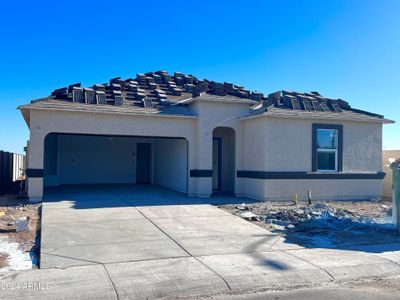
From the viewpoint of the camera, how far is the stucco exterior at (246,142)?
14.9 metres

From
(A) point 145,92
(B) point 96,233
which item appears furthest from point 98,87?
(B) point 96,233

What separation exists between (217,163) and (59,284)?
12.8 meters

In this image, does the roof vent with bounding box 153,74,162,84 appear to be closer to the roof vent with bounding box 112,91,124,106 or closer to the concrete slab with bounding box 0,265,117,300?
the roof vent with bounding box 112,91,124,106

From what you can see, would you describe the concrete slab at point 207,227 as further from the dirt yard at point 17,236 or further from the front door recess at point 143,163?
the front door recess at point 143,163

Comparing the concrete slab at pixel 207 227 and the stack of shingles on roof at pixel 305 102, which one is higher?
the stack of shingles on roof at pixel 305 102

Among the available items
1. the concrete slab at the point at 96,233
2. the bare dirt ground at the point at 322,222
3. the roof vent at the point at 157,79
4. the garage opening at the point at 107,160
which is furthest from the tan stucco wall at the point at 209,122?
the roof vent at the point at 157,79

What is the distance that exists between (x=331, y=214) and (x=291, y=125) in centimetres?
478

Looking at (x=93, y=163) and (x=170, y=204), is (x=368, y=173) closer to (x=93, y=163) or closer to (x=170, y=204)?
(x=170, y=204)

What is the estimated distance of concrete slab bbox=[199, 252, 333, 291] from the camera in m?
6.48

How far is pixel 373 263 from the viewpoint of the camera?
25.2 feet

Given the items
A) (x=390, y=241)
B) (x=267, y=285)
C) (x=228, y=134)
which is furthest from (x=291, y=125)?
(x=267, y=285)

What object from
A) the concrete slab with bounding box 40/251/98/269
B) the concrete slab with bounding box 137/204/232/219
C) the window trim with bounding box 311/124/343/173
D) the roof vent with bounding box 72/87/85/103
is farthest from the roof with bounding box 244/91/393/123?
the concrete slab with bounding box 40/251/98/269

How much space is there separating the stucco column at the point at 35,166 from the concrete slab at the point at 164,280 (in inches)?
335

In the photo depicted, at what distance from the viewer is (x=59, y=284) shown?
609 centimetres
